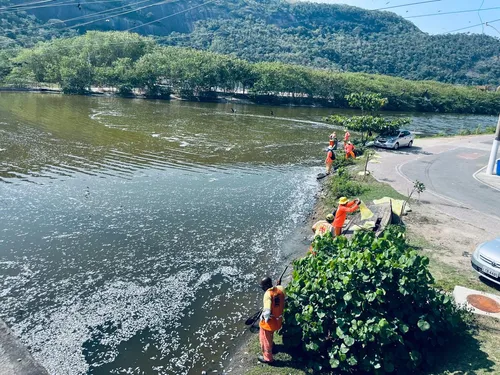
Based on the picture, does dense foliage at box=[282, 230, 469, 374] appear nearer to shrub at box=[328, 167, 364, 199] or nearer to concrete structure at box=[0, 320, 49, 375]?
concrete structure at box=[0, 320, 49, 375]

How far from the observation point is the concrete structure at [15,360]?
6980 millimetres

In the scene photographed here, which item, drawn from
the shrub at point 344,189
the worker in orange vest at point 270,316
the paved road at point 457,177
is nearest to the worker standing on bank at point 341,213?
the worker in orange vest at point 270,316

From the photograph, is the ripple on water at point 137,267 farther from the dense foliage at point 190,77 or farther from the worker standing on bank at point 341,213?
the dense foliage at point 190,77

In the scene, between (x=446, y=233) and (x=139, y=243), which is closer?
(x=139, y=243)

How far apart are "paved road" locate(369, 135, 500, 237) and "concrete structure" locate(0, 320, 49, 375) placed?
13.9 m

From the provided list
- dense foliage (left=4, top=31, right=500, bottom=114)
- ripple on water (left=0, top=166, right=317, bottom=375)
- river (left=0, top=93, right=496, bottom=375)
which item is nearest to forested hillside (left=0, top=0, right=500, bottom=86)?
dense foliage (left=4, top=31, right=500, bottom=114)

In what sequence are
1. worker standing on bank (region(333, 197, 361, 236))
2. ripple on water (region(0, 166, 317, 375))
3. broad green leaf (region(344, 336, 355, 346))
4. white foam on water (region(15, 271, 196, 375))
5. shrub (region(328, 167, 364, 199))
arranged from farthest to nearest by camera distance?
shrub (region(328, 167, 364, 199)) < worker standing on bank (region(333, 197, 361, 236)) < ripple on water (region(0, 166, 317, 375)) < white foam on water (region(15, 271, 196, 375)) < broad green leaf (region(344, 336, 355, 346))

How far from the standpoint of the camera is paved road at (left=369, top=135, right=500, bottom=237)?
16250 mm

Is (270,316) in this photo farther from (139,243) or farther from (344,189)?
(344,189)

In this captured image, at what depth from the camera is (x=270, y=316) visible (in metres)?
7.54

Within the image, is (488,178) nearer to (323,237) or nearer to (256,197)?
(256,197)

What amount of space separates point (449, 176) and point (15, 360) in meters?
22.4

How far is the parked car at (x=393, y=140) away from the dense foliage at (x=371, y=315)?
2352 cm

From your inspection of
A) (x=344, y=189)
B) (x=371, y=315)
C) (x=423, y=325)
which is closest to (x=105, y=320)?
(x=371, y=315)
